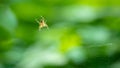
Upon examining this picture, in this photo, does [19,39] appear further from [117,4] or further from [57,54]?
[117,4]

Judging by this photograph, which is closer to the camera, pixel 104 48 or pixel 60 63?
pixel 60 63

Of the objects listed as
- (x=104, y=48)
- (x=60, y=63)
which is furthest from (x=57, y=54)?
(x=104, y=48)

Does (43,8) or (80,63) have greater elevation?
(43,8)

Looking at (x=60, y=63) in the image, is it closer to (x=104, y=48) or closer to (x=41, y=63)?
(x=41, y=63)

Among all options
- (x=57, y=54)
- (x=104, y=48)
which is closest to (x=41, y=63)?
(x=57, y=54)

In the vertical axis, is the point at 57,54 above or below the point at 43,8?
below
